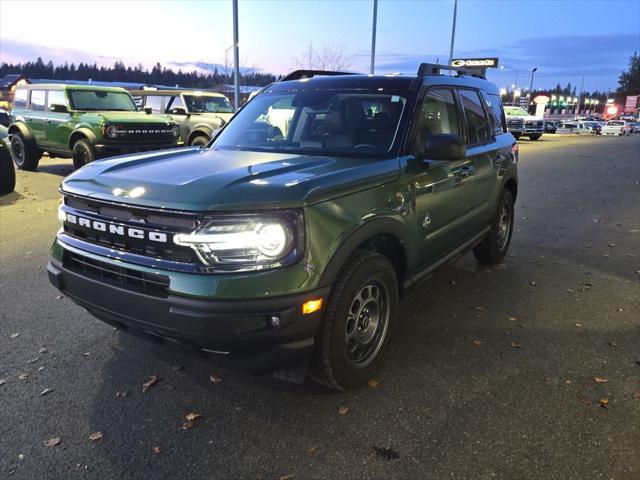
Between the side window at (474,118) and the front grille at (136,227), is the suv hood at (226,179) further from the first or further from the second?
the side window at (474,118)

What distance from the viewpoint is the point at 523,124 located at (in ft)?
105

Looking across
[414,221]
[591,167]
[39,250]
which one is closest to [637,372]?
[414,221]

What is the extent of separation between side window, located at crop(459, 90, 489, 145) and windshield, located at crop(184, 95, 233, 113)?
11.1 m

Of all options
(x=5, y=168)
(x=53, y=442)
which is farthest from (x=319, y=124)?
(x=5, y=168)

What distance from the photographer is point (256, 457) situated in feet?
8.46

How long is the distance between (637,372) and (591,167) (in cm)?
1619

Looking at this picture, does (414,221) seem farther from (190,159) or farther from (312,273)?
(190,159)

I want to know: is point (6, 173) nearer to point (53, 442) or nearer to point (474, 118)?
point (53, 442)

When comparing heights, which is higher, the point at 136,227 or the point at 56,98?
the point at 56,98

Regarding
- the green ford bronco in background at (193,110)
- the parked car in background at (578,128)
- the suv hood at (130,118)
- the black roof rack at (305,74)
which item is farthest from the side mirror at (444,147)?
the parked car in background at (578,128)

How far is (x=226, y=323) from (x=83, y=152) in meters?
10.2

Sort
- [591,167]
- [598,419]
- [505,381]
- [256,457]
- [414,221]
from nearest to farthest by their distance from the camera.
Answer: [256,457]
[598,419]
[505,381]
[414,221]
[591,167]

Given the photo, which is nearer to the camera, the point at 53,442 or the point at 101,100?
the point at 53,442

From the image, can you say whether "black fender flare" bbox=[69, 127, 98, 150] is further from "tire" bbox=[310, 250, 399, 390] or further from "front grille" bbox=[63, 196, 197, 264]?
"tire" bbox=[310, 250, 399, 390]
